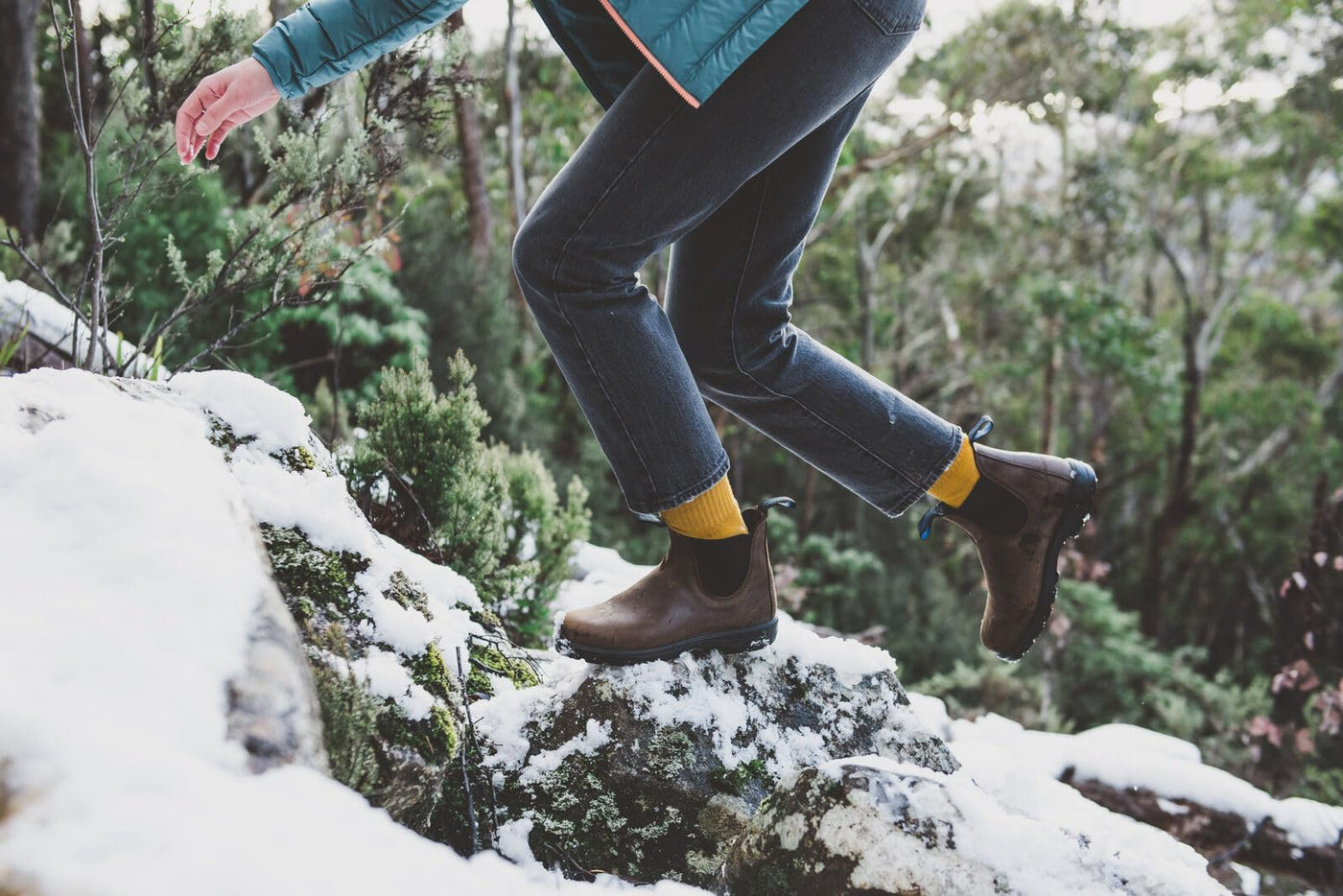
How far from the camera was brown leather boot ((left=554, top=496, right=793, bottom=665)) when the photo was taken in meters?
1.47

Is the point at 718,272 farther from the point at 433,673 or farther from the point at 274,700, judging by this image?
the point at 274,700

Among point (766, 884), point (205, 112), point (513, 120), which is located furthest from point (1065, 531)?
point (513, 120)

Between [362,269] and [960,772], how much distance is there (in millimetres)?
4338

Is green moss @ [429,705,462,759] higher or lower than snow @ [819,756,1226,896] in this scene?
lower

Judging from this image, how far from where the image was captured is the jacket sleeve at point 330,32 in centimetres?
127

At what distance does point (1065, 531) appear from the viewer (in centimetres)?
161

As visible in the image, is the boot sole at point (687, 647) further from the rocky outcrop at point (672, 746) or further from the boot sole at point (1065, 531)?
the boot sole at point (1065, 531)

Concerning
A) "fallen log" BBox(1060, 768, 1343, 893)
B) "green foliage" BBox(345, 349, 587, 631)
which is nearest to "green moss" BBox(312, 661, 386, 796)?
"green foliage" BBox(345, 349, 587, 631)

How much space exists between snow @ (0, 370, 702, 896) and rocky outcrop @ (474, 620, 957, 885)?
29 cm

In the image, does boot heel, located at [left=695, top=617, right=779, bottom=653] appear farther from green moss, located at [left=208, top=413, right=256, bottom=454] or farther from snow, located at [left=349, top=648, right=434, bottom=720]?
green moss, located at [left=208, top=413, right=256, bottom=454]

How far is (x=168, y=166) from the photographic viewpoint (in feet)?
15.2

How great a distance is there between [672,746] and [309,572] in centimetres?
66

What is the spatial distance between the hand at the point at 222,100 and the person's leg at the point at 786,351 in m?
0.70

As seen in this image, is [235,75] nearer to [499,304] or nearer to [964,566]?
[499,304]
